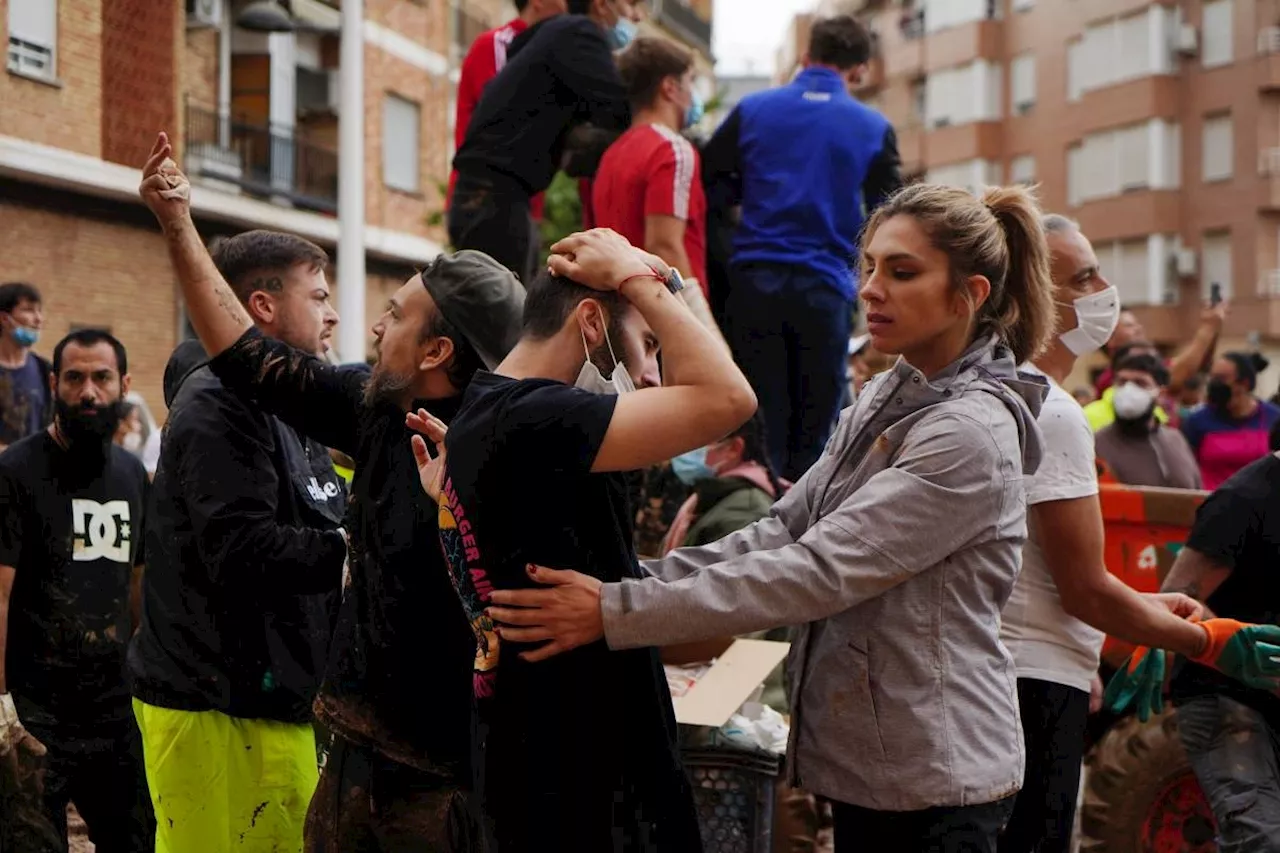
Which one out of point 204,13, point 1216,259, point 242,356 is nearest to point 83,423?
point 242,356

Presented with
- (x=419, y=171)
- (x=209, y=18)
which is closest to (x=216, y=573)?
(x=209, y=18)

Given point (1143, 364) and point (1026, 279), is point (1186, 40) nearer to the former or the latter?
point (1143, 364)

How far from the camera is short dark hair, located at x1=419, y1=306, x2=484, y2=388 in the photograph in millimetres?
3689

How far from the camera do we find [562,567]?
298 centimetres

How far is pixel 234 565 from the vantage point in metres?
4.02

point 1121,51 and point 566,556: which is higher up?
point 1121,51

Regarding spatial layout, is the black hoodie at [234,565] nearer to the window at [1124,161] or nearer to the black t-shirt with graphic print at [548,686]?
the black t-shirt with graphic print at [548,686]

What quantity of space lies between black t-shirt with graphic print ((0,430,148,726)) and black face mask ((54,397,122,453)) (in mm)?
56

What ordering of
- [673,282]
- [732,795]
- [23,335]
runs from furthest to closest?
[23,335], [732,795], [673,282]

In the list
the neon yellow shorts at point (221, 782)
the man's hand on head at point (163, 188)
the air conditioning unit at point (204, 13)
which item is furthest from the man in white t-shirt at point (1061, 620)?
the air conditioning unit at point (204, 13)

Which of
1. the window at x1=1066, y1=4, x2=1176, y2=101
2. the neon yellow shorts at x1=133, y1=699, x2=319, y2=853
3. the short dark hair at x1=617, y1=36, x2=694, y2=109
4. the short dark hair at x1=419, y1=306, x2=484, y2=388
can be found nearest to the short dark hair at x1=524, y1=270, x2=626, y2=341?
the short dark hair at x1=419, y1=306, x2=484, y2=388

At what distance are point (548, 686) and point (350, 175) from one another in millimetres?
11470

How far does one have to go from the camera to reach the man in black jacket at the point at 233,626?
4.16m

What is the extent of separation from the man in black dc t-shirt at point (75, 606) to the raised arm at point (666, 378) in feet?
10.7
